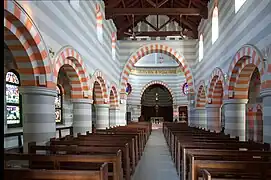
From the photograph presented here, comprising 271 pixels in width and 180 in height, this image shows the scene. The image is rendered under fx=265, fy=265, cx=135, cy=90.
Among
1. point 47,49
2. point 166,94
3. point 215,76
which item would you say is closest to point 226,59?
point 215,76

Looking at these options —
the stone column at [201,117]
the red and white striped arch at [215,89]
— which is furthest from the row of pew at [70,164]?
the stone column at [201,117]

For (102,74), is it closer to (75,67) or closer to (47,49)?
(75,67)

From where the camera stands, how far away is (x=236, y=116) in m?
9.44

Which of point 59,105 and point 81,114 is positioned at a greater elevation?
point 59,105

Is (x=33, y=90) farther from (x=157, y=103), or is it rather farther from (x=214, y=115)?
(x=157, y=103)

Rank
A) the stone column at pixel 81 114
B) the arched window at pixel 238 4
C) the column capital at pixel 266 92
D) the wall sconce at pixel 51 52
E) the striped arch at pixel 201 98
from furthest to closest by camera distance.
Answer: the striped arch at pixel 201 98, the stone column at pixel 81 114, the arched window at pixel 238 4, the wall sconce at pixel 51 52, the column capital at pixel 266 92

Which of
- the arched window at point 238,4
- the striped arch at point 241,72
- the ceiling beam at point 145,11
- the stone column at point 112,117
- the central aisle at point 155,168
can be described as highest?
the ceiling beam at point 145,11

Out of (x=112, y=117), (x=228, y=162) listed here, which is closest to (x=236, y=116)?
(x=228, y=162)

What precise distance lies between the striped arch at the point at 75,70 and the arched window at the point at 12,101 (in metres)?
2.13

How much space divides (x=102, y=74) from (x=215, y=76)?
535 centimetres

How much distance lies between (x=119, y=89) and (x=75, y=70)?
28.9 ft

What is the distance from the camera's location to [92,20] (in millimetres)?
11500

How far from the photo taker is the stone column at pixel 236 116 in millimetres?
9383

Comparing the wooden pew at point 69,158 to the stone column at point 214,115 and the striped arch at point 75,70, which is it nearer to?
the striped arch at point 75,70
